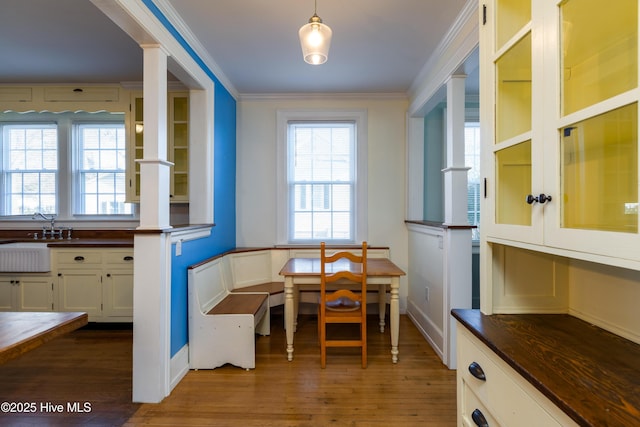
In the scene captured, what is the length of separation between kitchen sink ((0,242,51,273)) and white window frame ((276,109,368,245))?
7.95 ft

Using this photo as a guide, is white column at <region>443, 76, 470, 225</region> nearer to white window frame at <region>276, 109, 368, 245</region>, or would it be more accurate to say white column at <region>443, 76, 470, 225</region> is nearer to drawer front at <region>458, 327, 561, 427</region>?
white window frame at <region>276, 109, 368, 245</region>

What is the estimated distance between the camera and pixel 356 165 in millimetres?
3951

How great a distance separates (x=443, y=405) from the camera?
6.82 ft

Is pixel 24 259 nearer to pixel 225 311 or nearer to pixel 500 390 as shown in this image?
pixel 225 311

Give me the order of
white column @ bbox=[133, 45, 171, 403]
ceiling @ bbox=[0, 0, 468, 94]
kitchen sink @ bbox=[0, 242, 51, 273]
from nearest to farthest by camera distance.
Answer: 1. white column @ bbox=[133, 45, 171, 403]
2. ceiling @ bbox=[0, 0, 468, 94]
3. kitchen sink @ bbox=[0, 242, 51, 273]

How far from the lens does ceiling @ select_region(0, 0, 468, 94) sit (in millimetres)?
2232

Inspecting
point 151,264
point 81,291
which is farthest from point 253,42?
point 81,291

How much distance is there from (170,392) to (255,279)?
1.55 metres

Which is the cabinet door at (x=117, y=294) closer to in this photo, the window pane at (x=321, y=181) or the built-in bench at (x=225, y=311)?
the built-in bench at (x=225, y=311)

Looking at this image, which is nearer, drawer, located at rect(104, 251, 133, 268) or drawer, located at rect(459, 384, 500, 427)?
drawer, located at rect(459, 384, 500, 427)

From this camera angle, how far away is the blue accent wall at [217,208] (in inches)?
92.9

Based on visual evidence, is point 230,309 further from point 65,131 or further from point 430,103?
point 65,131

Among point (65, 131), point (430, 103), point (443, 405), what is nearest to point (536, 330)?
point (443, 405)

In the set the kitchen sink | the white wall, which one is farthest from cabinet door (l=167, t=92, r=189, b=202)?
the kitchen sink
